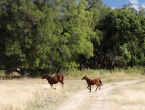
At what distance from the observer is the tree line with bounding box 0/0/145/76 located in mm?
42344

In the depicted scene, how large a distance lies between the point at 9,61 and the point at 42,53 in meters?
5.42

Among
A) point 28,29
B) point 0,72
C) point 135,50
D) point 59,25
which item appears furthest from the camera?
point 135,50

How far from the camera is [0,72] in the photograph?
56375 millimetres

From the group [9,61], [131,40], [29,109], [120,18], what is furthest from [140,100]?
[131,40]

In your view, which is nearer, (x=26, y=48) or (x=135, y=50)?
(x=26, y=48)

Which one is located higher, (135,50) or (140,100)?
(135,50)

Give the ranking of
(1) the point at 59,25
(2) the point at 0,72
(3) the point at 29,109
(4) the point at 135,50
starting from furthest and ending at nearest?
(4) the point at 135,50
(2) the point at 0,72
(1) the point at 59,25
(3) the point at 29,109

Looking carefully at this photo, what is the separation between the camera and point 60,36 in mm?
47438

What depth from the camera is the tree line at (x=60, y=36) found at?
139 feet

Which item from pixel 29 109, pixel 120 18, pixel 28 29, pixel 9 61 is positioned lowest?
pixel 29 109

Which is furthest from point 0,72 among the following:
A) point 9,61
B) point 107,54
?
point 107,54

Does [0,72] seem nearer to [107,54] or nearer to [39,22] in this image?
[39,22]

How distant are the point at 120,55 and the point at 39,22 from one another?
75.5 feet

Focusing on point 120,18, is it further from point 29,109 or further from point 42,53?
point 29,109
